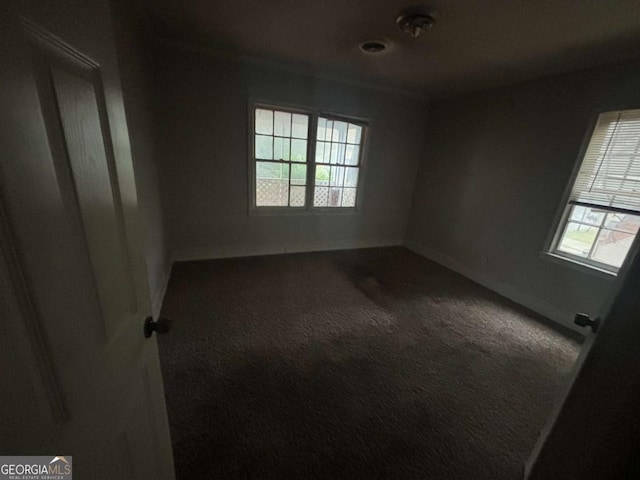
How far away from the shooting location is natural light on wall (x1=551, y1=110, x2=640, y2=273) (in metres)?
2.11

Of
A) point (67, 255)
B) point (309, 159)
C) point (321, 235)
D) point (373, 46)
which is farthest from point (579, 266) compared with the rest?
point (67, 255)

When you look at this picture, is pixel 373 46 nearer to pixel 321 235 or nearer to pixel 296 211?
pixel 296 211

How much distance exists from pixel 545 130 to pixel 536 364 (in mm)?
2282

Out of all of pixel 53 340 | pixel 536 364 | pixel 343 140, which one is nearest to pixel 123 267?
pixel 53 340

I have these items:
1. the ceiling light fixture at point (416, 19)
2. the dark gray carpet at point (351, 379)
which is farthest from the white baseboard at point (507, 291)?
the ceiling light fixture at point (416, 19)

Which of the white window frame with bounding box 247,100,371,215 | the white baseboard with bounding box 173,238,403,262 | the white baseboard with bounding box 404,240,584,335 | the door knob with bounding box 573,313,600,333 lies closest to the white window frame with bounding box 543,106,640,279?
the white baseboard with bounding box 404,240,584,335

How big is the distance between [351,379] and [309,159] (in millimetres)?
2770

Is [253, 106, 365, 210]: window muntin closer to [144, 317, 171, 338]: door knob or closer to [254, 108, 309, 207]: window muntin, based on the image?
Answer: [254, 108, 309, 207]: window muntin

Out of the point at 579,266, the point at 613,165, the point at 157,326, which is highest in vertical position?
the point at 613,165

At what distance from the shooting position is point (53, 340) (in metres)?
0.39

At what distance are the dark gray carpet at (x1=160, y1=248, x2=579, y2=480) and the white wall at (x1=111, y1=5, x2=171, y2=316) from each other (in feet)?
1.29

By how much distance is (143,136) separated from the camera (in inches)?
83.9

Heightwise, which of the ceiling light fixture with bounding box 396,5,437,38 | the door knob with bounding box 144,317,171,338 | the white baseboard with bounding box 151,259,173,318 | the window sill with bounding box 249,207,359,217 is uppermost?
the ceiling light fixture with bounding box 396,5,437,38

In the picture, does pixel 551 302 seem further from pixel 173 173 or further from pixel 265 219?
pixel 173 173
